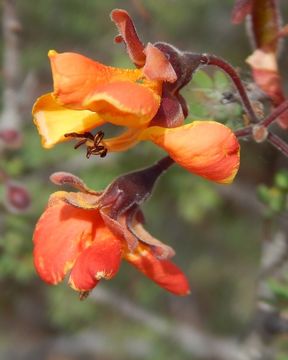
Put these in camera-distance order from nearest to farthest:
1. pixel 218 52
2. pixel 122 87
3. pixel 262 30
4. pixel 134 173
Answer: pixel 122 87, pixel 134 173, pixel 262 30, pixel 218 52

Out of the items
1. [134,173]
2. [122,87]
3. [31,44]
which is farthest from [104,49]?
[122,87]

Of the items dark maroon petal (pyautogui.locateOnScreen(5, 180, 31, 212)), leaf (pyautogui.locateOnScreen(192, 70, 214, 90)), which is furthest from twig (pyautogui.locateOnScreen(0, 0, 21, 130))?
leaf (pyautogui.locateOnScreen(192, 70, 214, 90))

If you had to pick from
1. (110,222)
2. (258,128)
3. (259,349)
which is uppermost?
(258,128)

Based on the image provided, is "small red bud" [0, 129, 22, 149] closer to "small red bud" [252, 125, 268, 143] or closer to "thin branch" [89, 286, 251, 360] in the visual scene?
"thin branch" [89, 286, 251, 360]

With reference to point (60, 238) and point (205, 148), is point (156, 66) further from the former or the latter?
point (60, 238)

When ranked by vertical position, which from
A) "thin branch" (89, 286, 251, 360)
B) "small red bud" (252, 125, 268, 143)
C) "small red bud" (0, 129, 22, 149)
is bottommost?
"thin branch" (89, 286, 251, 360)

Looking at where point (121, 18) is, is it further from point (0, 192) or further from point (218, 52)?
point (218, 52)
